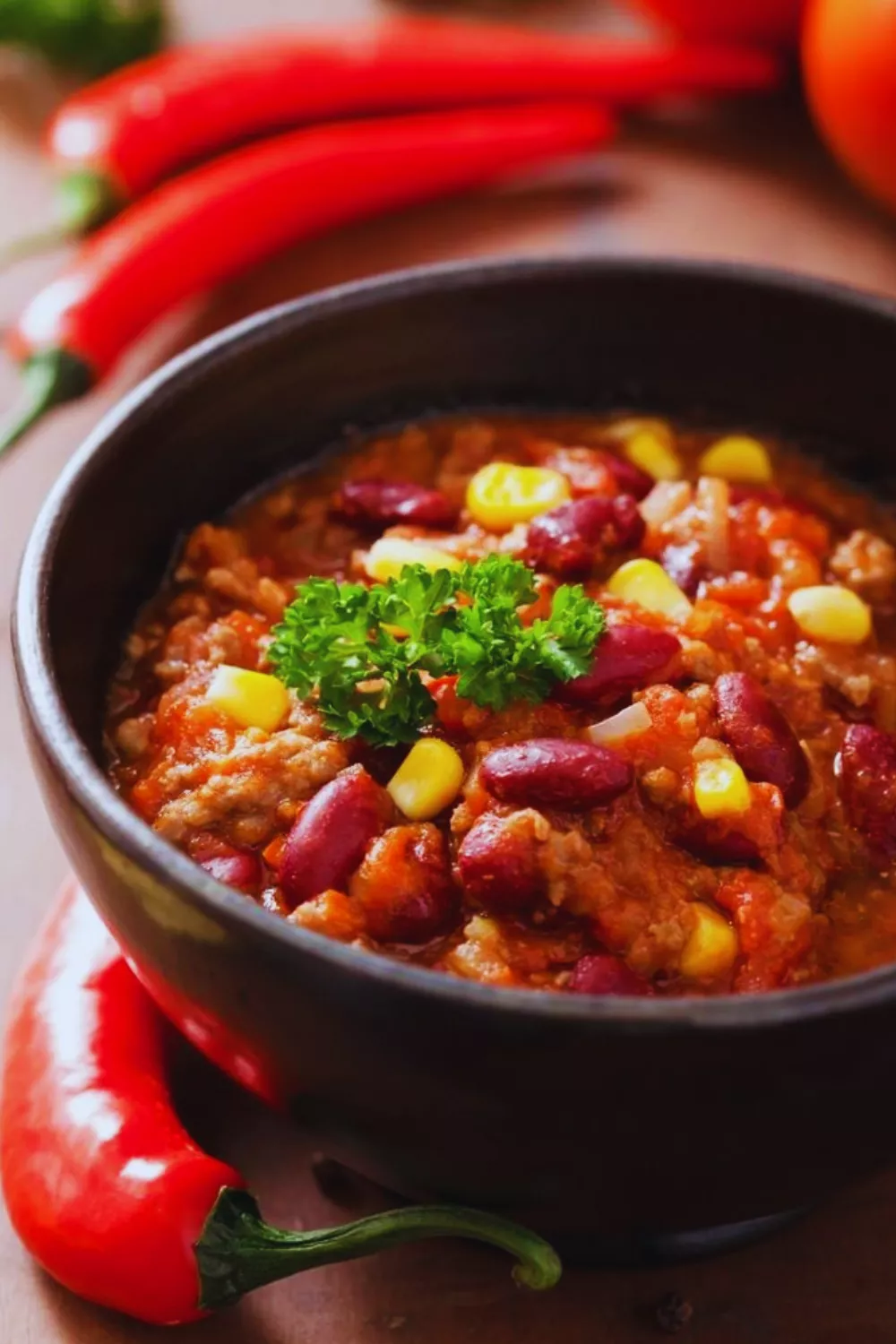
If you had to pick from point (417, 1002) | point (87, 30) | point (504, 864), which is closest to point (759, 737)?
point (504, 864)

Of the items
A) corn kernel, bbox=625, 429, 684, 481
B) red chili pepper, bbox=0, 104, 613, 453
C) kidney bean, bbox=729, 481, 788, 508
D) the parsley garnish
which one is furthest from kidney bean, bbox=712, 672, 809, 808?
red chili pepper, bbox=0, 104, 613, 453

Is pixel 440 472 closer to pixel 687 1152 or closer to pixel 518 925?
pixel 518 925

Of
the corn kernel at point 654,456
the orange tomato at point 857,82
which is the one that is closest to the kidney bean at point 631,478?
the corn kernel at point 654,456

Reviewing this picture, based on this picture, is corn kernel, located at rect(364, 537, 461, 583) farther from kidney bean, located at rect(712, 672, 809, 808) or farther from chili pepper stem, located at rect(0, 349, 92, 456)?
chili pepper stem, located at rect(0, 349, 92, 456)

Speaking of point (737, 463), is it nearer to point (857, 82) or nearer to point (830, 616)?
point (830, 616)

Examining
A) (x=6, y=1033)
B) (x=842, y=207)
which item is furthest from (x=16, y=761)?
(x=842, y=207)
